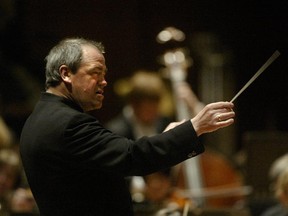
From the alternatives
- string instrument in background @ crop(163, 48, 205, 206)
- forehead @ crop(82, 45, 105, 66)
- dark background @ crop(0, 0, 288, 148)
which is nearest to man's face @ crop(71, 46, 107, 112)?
forehead @ crop(82, 45, 105, 66)

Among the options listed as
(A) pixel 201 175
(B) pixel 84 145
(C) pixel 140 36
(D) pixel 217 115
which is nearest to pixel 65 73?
(B) pixel 84 145

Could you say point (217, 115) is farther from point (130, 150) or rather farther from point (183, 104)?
point (183, 104)

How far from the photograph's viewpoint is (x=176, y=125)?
2.40m

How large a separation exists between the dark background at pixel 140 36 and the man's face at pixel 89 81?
1128mm

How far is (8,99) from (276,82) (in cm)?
178

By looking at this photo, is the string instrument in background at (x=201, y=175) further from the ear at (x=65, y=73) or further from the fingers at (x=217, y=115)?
the fingers at (x=217, y=115)

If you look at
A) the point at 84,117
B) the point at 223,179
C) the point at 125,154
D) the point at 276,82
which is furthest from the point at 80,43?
the point at 276,82

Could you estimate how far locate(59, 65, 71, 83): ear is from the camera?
241 centimetres

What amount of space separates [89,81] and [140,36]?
2.85 metres

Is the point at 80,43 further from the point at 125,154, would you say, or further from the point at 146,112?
the point at 146,112

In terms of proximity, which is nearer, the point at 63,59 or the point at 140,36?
the point at 63,59

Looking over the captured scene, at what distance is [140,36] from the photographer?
5219 millimetres

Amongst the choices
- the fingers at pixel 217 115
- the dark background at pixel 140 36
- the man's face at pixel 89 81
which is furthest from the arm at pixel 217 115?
the dark background at pixel 140 36

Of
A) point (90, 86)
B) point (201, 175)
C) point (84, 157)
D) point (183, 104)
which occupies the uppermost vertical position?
point (90, 86)
